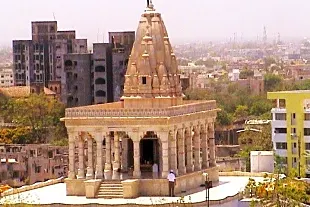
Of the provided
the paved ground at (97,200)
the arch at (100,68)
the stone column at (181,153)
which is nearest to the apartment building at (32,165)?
the paved ground at (97,200)

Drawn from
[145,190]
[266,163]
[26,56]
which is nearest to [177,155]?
[145,190]

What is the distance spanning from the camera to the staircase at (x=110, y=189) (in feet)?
121

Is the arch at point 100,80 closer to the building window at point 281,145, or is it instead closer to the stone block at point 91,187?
the building window at point 281,145

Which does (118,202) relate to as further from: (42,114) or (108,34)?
(108,34)

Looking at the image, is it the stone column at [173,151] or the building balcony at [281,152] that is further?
the building balcony at [281,152]

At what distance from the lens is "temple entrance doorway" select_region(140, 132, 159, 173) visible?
38.3m

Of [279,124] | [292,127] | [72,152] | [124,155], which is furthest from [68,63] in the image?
[72,152]

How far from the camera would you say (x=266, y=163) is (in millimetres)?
47750

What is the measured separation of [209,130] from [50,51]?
5593cm

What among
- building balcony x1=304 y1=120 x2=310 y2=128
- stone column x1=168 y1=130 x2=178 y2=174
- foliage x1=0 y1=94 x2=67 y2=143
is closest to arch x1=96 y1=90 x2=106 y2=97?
foliage x1=0 y1=94 x2=67 y2=143

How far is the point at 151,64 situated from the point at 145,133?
7.19ft

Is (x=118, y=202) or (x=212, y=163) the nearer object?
(x=118, y=202)

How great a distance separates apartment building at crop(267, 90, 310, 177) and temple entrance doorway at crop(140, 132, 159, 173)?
1680cm

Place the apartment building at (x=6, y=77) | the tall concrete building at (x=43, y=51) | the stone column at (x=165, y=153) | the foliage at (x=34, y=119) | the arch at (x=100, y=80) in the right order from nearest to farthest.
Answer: the stone column at (x=165, y=153), the foliage at (x=34, y=119), the arch at (x=100, y=80), the tall concrete building at (x=43, y=51), the apartment building at (x=6, y=77)
